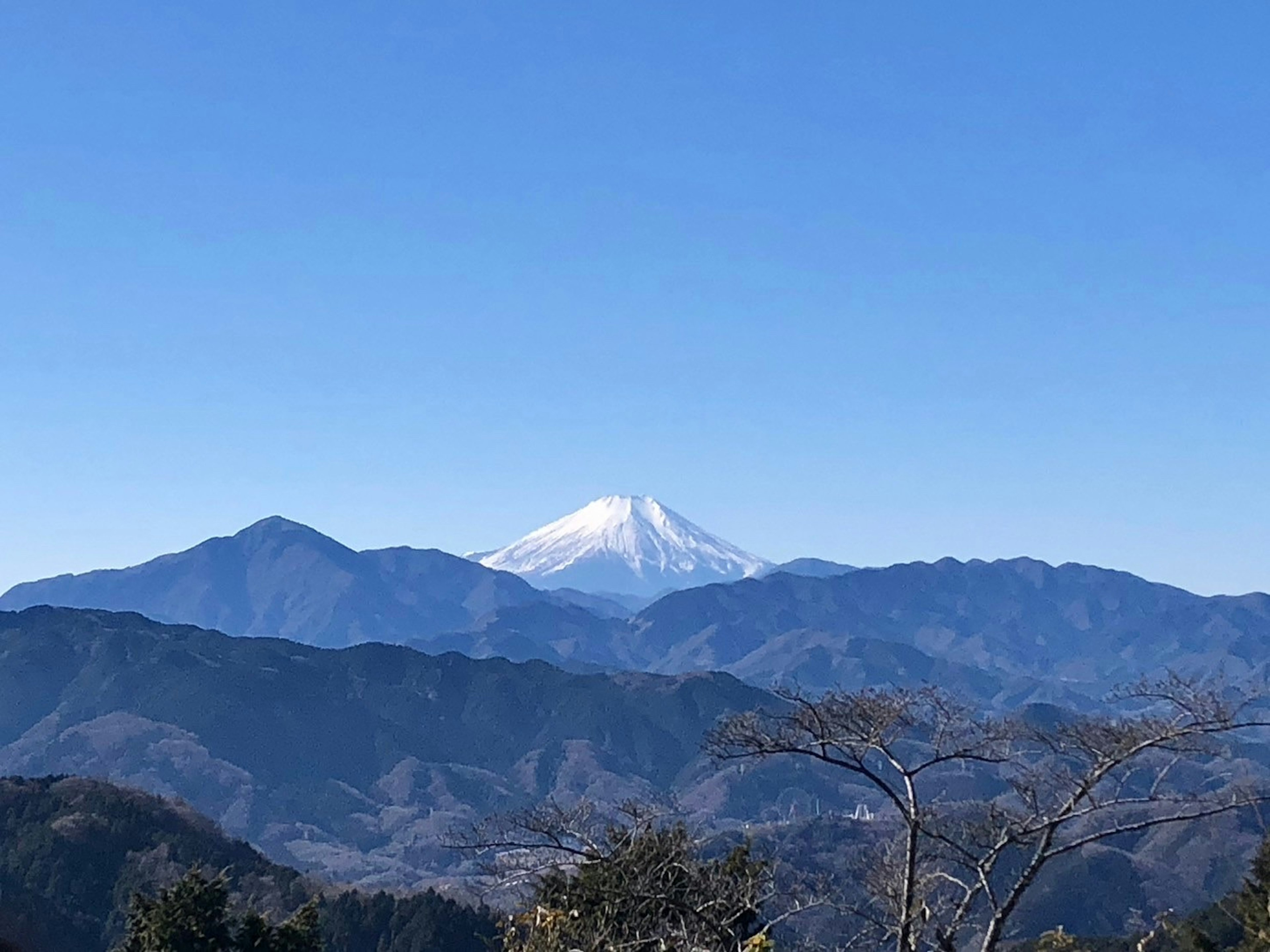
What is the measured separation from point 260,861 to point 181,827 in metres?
17.6

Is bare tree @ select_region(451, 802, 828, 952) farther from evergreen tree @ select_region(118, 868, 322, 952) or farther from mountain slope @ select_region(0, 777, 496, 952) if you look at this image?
mountain slope @ select_region(0, 777, 496, 952)

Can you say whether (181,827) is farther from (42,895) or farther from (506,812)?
(506,812)

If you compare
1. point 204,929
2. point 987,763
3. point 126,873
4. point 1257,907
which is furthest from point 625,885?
point 126,873

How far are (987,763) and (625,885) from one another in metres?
3.54

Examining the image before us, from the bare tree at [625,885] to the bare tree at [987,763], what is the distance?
127cm

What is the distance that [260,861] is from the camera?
144m

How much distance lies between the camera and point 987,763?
42.4 feet

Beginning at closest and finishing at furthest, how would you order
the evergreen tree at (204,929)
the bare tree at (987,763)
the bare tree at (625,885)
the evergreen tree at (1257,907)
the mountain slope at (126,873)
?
1. the bare tree at (987,763)
2. the bare tree at (625,885)
3. the evergreen tree at (1257,907)
4. the evergreen tree at (204,929)
5. the mountain slope at (126,873)

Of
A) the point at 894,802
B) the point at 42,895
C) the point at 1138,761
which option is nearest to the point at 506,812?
the point at 894,802

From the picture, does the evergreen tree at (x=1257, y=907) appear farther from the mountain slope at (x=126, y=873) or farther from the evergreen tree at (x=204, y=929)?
the mountain slope at (x=126, y=873)

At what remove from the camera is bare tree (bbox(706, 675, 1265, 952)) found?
36.9ft

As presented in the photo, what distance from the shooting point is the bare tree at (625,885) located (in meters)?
12.5

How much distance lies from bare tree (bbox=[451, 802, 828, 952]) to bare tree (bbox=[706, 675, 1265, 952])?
1267mm

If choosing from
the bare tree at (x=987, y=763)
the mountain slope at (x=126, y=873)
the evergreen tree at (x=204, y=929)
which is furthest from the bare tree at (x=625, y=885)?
the mountain slope at (x=126, y=873)
